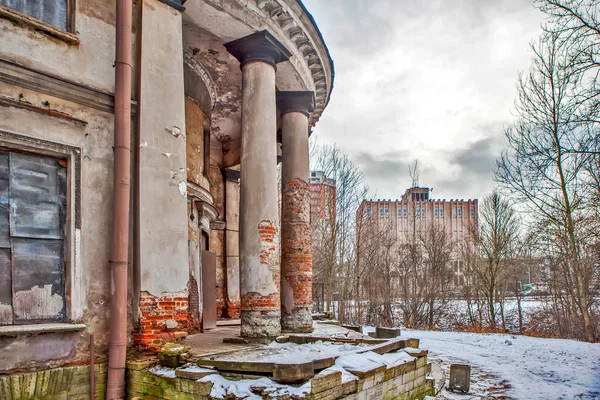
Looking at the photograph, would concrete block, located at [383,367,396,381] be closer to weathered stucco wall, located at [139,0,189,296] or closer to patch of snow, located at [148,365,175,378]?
patch of snow, located at [148,365,175,378]

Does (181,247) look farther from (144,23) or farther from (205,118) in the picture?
(205,118)

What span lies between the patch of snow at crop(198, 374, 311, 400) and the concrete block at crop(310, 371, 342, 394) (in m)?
0.07

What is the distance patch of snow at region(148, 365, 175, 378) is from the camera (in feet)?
16.8

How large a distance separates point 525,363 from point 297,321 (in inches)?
218

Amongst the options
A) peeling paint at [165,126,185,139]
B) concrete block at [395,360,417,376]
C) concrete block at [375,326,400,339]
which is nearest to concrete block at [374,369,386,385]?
concrete block at [395,360,417,376]

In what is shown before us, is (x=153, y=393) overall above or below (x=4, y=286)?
below

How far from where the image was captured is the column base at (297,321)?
32.3ft

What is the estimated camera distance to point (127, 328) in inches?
224

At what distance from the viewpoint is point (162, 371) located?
528 cm

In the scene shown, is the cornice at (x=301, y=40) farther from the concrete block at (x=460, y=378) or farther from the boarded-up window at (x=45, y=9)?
the concrete block at (x=460, y=378)

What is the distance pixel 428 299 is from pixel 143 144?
72.6ft

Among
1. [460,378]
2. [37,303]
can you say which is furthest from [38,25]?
[460,378]

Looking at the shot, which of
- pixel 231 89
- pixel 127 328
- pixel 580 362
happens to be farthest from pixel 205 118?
pixel 580 362

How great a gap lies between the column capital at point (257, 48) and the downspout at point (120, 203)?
2.57 metres
